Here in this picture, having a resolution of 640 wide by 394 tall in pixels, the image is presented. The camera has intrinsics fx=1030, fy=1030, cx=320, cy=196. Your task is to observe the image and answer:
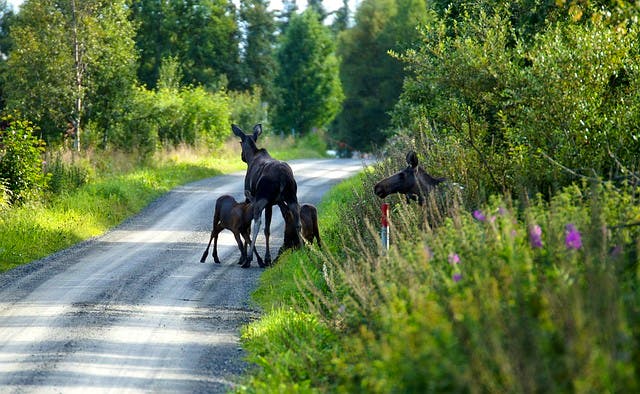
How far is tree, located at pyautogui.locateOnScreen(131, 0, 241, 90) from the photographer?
222 ft

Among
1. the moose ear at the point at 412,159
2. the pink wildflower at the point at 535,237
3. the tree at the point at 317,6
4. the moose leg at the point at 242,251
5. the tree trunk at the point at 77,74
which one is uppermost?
the tree at the point at 317,6

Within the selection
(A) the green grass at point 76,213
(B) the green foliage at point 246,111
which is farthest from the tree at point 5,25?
(A) the green grass at point 76,213

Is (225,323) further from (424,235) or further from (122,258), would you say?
(122,258)

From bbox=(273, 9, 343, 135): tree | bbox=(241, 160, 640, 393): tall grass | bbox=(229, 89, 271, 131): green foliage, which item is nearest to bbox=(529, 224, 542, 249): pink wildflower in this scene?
bbox=(241, 160, 640, 393): tall grass

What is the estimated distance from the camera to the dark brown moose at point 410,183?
14.5m

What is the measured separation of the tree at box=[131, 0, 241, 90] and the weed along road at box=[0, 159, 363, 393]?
45.9 meters

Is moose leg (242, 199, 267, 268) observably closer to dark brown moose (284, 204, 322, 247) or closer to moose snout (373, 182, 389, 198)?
dark brown moose (284, 204, 322, 247)

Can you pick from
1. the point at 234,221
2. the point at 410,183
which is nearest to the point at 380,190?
the point at 410,183

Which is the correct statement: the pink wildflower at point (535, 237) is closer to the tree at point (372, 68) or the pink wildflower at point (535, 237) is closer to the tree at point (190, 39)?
the tree at point (190, 39)

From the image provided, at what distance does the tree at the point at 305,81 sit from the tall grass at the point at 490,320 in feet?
212

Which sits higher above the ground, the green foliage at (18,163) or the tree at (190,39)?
the tree at (190,39)

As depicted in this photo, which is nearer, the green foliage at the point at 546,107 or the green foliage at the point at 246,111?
the green foliage at the point at 546,107

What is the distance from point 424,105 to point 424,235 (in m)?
11.4

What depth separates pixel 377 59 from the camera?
73.4 m
